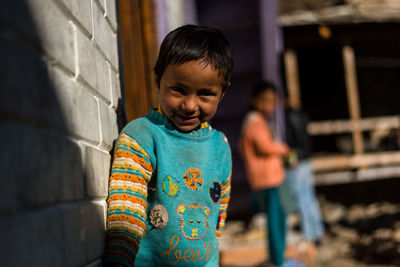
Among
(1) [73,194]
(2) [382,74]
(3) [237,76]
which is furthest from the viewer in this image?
(2) [382,74]

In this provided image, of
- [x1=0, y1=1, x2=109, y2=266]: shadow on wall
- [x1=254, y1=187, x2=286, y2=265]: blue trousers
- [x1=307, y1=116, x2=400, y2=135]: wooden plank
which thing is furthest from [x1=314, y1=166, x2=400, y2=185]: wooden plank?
[x1=0, y1=1, x2=109, y2=266]: shadow on wall

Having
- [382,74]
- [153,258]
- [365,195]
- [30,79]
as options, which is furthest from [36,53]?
[382,74]

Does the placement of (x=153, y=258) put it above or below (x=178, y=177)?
below

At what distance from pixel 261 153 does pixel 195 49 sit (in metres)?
3.01

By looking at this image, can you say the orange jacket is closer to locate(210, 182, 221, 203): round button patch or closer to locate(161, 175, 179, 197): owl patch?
locate(210, 182, 221, 203): round button patch

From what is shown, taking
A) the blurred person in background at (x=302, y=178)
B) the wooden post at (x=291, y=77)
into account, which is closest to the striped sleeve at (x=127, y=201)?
the blurred person in background at (x=302, y=178)

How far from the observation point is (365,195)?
982 cm

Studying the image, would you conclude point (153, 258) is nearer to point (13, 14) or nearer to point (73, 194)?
point (73, 194)

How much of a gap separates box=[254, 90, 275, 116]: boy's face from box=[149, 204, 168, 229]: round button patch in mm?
2950

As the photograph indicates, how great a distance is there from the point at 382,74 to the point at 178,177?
11.1 meters

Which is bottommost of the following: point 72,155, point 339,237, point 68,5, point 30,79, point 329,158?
point 339,237

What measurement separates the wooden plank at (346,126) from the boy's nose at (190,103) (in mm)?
8518

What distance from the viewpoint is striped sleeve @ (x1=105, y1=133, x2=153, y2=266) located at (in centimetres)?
128

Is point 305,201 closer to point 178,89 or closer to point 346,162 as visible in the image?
point 346,162
